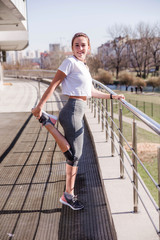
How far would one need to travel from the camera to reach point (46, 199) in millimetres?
2631

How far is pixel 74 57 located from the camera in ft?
7.55

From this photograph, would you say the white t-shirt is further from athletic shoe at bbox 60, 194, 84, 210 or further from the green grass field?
the green grass field

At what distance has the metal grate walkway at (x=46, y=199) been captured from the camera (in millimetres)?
2160

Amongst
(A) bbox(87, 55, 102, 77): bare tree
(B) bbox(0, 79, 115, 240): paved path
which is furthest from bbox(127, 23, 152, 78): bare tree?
(B) bbox(0, 79, 115, 240): paved path

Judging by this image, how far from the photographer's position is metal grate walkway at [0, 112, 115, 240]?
2.16 meters

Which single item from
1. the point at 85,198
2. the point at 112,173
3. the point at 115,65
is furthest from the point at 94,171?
the point at 115,65

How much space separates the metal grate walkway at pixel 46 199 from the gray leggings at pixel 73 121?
0.50 meters

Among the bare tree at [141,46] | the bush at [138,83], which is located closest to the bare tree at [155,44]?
the bare tree at [141,46]

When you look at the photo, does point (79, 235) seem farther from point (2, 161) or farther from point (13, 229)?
point (2, 161)

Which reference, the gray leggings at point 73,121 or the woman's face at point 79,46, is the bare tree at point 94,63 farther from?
the gray leggings at point 73,121

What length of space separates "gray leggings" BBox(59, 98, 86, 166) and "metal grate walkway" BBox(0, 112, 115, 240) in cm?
50

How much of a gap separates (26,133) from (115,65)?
2003 inches

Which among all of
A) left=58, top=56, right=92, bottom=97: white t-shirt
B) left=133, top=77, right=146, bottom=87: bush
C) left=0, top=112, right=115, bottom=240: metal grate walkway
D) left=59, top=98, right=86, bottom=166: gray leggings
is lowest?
left=0, top=112, right=115, bottom=240: metal grate walkway

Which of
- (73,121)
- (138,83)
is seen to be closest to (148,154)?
(73,121)
